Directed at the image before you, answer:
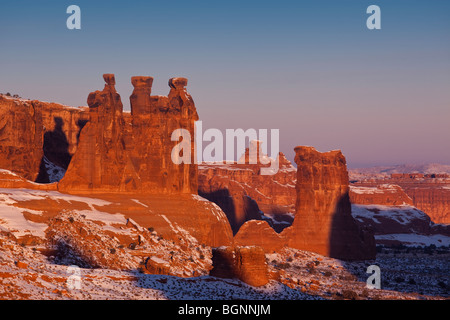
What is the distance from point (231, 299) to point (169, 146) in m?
38.2

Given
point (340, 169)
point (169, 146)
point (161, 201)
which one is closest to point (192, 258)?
point (161, 201)

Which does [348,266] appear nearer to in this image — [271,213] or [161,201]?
[161,201]

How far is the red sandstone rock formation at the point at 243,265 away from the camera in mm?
56938

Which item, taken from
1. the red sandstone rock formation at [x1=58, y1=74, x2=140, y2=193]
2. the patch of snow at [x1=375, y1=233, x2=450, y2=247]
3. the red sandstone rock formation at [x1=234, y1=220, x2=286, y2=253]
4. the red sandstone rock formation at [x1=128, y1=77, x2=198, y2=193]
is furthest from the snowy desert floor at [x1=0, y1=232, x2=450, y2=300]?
the patch of snow at [x1=375, y1=233, x2=450, y2=247]

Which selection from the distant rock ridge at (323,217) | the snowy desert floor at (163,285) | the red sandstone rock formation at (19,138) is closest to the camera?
the snowy desert floor at (163,285)

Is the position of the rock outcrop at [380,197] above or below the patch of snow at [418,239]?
above

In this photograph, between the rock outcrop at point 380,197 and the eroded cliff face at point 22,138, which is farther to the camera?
the rock outcrop at point 380,197

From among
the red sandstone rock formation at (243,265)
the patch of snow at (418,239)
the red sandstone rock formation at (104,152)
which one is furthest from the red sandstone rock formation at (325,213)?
the patch of snow at (418,239)

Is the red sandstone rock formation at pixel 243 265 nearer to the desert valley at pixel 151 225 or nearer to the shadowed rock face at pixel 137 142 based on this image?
the desert valley at pixel 151 225

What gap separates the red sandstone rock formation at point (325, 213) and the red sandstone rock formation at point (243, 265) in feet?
147

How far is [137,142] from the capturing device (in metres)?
88.4

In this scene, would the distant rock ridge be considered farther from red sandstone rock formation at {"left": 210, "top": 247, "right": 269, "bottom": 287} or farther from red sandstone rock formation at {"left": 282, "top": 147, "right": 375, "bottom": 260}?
red sandstone rock formation at {"left": 210, "top": 247, "right": 269, "bottom": 287}

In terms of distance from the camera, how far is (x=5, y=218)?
69.8 m

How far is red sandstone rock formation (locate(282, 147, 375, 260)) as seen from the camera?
102m
